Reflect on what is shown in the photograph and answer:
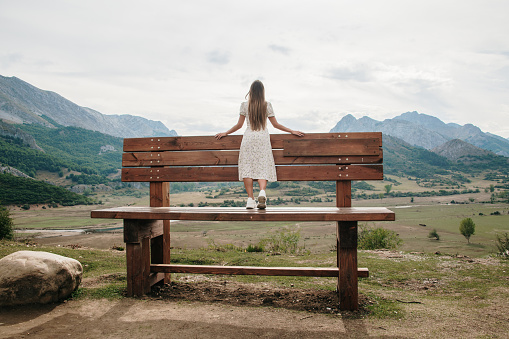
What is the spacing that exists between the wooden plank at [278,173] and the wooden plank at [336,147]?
21cm

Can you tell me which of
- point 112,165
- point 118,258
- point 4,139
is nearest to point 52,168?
point 4,139

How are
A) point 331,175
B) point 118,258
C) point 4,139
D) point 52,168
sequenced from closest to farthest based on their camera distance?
point 331,175 → point 118,258 → point 52,168 → point 4,139

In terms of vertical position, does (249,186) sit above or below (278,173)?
below

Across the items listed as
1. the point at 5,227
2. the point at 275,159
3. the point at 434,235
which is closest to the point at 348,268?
the point at 275,159

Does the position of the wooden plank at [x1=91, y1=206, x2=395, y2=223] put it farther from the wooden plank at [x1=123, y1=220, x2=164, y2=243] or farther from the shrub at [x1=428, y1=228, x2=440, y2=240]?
the shrub at [x1=428, y1=228, x2=440, y2=240]

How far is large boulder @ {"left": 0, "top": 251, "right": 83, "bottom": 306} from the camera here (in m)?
4.73

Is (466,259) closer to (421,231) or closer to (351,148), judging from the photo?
(351,148)

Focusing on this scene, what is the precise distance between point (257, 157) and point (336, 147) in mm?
1286

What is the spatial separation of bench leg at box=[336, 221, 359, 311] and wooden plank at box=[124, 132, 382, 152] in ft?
5.65

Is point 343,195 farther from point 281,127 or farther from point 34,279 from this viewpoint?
point 34,279

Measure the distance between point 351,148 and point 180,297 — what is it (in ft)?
11.4

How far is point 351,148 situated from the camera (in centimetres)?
587

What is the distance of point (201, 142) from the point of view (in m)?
6.33

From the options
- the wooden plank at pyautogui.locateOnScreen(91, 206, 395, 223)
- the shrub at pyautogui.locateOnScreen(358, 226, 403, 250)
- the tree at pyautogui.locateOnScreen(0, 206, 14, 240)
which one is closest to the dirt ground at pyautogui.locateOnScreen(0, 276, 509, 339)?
the wooden plank at pyautogui.locateOnScreen(91, 206, 395, 223)
